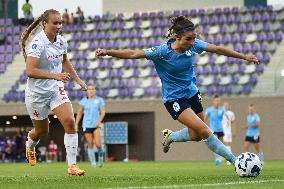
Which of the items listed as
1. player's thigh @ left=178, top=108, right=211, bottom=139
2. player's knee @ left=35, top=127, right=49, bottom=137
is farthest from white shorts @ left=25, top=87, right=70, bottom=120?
→ player's thigh @ left=178, top=108, right=211, bottom=139

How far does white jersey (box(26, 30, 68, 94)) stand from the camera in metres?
11.8

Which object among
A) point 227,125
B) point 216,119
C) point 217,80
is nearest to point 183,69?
point 216,119

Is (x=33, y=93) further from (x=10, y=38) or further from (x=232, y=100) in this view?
(x=10, y=38)

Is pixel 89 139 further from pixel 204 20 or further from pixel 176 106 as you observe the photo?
pixel 204 20

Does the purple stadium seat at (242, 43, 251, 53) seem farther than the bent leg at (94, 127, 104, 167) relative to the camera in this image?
Yes

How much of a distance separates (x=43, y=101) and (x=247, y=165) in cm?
317

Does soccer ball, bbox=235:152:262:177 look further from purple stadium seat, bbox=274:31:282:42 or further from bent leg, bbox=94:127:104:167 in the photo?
purple stadium seat, bbox=274:31:282:42

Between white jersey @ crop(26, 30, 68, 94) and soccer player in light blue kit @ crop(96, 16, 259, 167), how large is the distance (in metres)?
1.37

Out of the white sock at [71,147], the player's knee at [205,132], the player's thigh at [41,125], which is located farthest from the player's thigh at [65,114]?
the player's knee at [205,132]

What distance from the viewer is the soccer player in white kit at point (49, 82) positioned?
465 inches

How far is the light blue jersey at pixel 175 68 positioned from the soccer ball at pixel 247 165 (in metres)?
1.41

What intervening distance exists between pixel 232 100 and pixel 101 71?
6245 millimetres

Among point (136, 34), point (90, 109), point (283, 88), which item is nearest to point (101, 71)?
point (136, 34)

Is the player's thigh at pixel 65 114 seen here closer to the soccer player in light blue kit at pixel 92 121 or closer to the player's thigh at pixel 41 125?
the player's thigh at pixel 41 125
